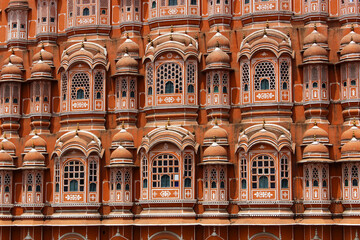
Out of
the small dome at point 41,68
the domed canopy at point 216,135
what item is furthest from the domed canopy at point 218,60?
the small dome at point 41,68

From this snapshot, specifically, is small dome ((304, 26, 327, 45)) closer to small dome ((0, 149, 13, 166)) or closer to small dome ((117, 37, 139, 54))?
small dome ((117, 37, 139, 54))

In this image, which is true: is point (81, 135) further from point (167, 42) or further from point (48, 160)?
point (167, 42)

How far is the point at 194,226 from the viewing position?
42.3 metres

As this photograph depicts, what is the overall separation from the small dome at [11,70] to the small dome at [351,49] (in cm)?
2014

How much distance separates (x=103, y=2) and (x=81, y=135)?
28.0ft

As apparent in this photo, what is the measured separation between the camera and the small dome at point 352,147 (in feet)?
133

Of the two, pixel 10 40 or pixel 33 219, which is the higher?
pixel 10 40

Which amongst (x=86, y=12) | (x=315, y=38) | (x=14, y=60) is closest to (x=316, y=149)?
(x=315, y=38)

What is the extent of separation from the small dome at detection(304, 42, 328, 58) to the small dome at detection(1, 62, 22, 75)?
18.2 metres

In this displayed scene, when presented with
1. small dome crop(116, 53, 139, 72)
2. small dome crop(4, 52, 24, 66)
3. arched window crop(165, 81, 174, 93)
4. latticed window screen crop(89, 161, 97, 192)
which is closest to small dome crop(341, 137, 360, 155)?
arched window crop(165, 81, 174, 93)

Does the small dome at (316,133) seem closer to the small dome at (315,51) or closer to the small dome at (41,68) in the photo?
the small dome at (315,51)

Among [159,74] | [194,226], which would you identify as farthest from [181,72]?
[194,226]

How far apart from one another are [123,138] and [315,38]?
12.4 meters

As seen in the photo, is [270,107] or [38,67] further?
[38,67]
